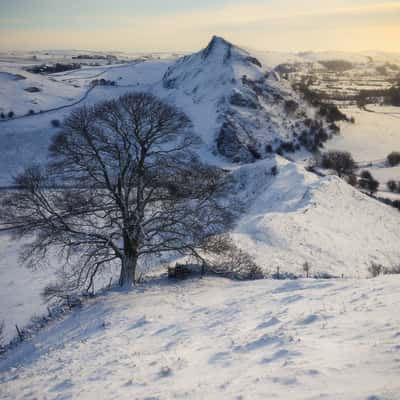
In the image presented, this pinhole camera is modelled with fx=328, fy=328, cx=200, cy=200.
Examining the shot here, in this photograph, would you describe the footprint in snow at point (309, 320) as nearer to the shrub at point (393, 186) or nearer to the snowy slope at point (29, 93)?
the shrub at point (393, 186)

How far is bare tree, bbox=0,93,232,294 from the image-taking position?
460 inches

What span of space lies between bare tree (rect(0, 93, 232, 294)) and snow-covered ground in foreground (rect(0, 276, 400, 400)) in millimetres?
2613

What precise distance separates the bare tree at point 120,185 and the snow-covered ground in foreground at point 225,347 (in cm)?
261

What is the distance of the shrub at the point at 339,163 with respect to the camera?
51.2m

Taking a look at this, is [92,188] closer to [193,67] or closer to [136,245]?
[136,245]

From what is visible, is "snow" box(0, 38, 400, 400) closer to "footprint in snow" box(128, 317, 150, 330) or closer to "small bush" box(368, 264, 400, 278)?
"footprint in snow" box(128, 317, 150, 330)

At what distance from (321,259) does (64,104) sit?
74.0 meters

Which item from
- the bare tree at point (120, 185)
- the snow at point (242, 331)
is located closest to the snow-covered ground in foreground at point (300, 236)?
the snow at point (242, 331)

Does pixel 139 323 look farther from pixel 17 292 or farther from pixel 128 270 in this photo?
pixel 17 292

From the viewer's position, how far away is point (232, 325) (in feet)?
29.4

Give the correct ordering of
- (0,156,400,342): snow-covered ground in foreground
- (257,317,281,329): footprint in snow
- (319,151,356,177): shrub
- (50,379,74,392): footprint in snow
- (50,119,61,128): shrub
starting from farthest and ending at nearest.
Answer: (50,119,61,128): shrub < (319,151,356,177): shrub < (0,156,400,342): snow-covered ground in foreground < (257,317,281,329): footprint in snow < (50,379,74,392): footprint in snow

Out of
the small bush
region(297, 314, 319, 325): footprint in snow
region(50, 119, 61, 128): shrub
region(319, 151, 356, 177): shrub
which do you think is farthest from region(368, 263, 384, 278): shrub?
region(50, 119, 61, 128): shrub

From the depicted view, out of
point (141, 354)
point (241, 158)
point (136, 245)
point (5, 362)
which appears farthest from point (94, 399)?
point (241, 158)

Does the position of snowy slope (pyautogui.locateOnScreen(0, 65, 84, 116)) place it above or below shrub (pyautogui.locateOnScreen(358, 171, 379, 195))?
above
